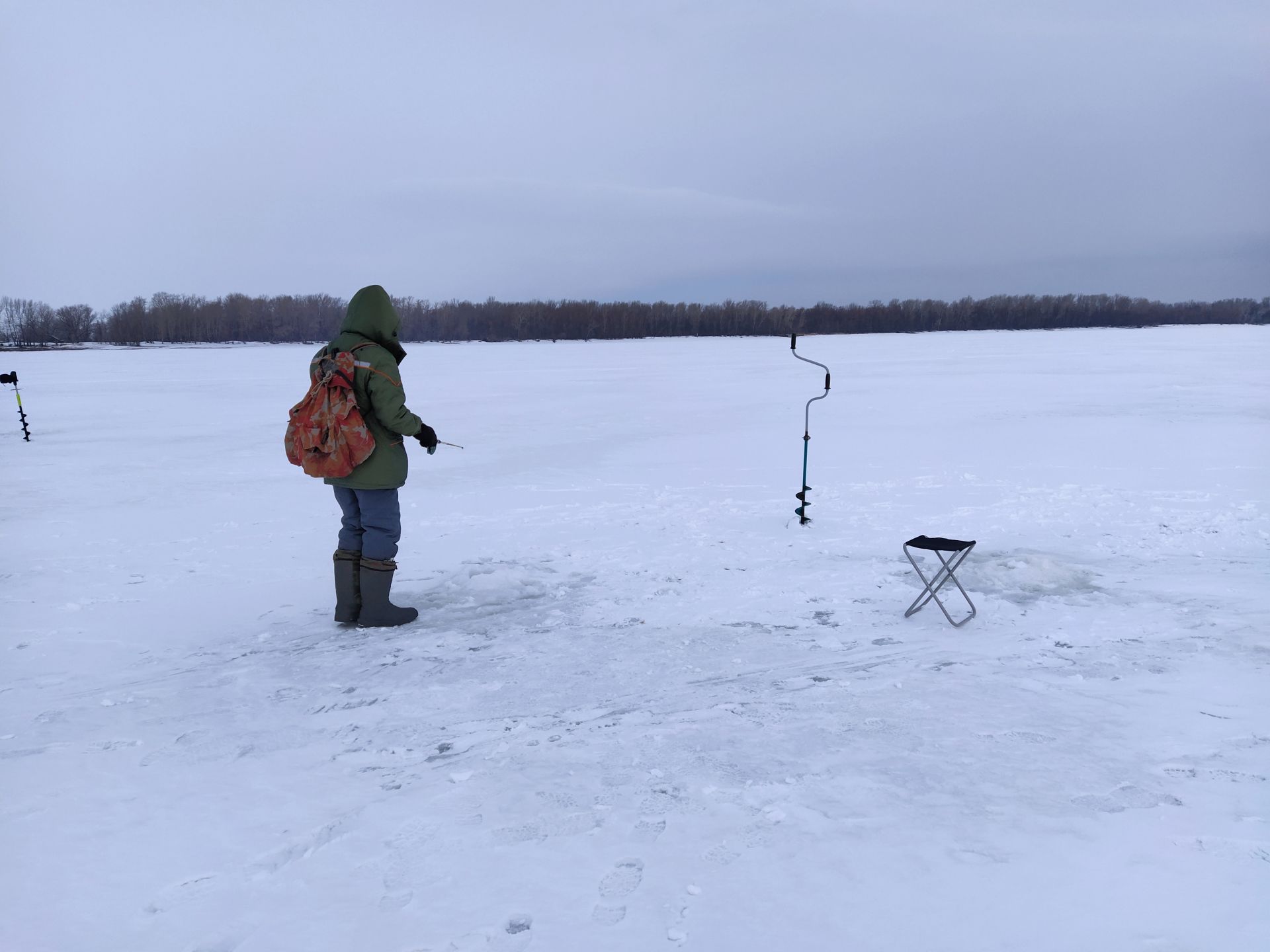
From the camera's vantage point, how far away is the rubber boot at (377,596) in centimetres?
460

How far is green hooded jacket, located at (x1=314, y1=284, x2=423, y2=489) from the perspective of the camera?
4.31m

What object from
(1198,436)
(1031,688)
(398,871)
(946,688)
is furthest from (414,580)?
(1198,436)

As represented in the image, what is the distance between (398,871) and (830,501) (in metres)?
6.35

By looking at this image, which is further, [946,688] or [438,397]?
[438,397]

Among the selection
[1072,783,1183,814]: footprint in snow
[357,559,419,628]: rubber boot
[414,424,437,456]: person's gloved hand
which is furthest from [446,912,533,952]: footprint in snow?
[414,424,437,456]: person's gloved hand

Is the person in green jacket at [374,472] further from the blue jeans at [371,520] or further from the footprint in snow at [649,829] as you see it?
the footprint in snow at [649,829]

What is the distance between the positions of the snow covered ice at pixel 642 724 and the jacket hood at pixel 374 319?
1.73 m

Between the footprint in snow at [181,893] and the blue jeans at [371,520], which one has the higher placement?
the blue jeans at [371,520]

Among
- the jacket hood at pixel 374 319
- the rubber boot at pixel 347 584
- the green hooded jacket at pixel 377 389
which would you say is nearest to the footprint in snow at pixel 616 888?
the green hooded jacket at pixel 377 389

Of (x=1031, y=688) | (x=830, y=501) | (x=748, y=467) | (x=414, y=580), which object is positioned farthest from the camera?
(x=748, y=467)

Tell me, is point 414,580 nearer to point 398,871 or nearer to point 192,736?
point 192,736

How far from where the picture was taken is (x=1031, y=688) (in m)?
3.79

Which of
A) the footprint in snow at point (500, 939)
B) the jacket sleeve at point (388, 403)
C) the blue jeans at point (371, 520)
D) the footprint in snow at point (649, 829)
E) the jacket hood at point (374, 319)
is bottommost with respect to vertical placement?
the footprint in snow at point (500, 939)

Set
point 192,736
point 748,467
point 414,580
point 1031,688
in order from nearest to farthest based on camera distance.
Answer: point 192,736 < point 1031,688 < point 414,580 < point 748,467
